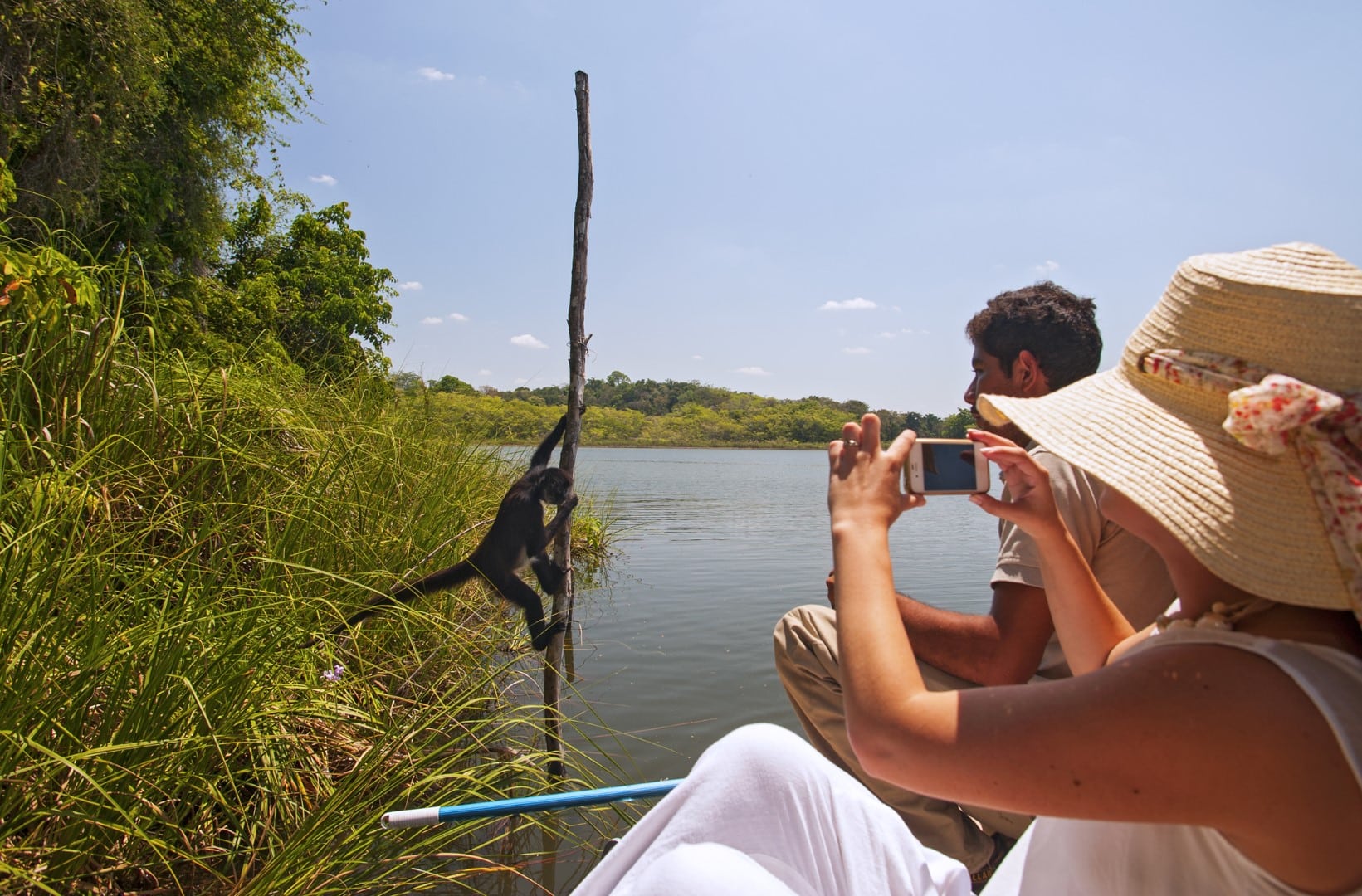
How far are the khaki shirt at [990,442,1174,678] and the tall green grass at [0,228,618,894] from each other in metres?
1.73

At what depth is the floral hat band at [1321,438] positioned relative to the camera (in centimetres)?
75

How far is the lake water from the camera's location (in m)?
4.72

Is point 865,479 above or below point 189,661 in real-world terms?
above

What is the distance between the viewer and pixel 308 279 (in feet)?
56.5

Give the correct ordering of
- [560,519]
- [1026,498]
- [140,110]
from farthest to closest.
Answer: [140,110] < [560,519] < [1026,498]

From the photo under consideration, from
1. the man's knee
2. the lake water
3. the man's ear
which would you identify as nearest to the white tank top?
the man's knee

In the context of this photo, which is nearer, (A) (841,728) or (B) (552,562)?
(A) (841,728)

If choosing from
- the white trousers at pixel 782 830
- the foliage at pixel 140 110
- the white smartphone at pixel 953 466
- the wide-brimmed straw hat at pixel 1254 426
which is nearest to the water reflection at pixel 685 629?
the white trousers at pixel 782 830

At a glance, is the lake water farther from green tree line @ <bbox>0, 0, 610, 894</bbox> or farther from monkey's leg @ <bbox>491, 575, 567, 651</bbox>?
green tree line @ <bbox>0, 0, 610, 894</bbox>

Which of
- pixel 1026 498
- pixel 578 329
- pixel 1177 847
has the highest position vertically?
pixel 578 329

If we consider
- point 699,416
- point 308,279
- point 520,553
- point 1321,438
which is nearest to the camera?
point 1321,438

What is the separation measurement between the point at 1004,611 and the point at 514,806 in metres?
1.24

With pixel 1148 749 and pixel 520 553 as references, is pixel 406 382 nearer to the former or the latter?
pixel 520 553

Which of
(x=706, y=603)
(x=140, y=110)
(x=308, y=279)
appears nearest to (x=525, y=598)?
(x=706, y=603)
